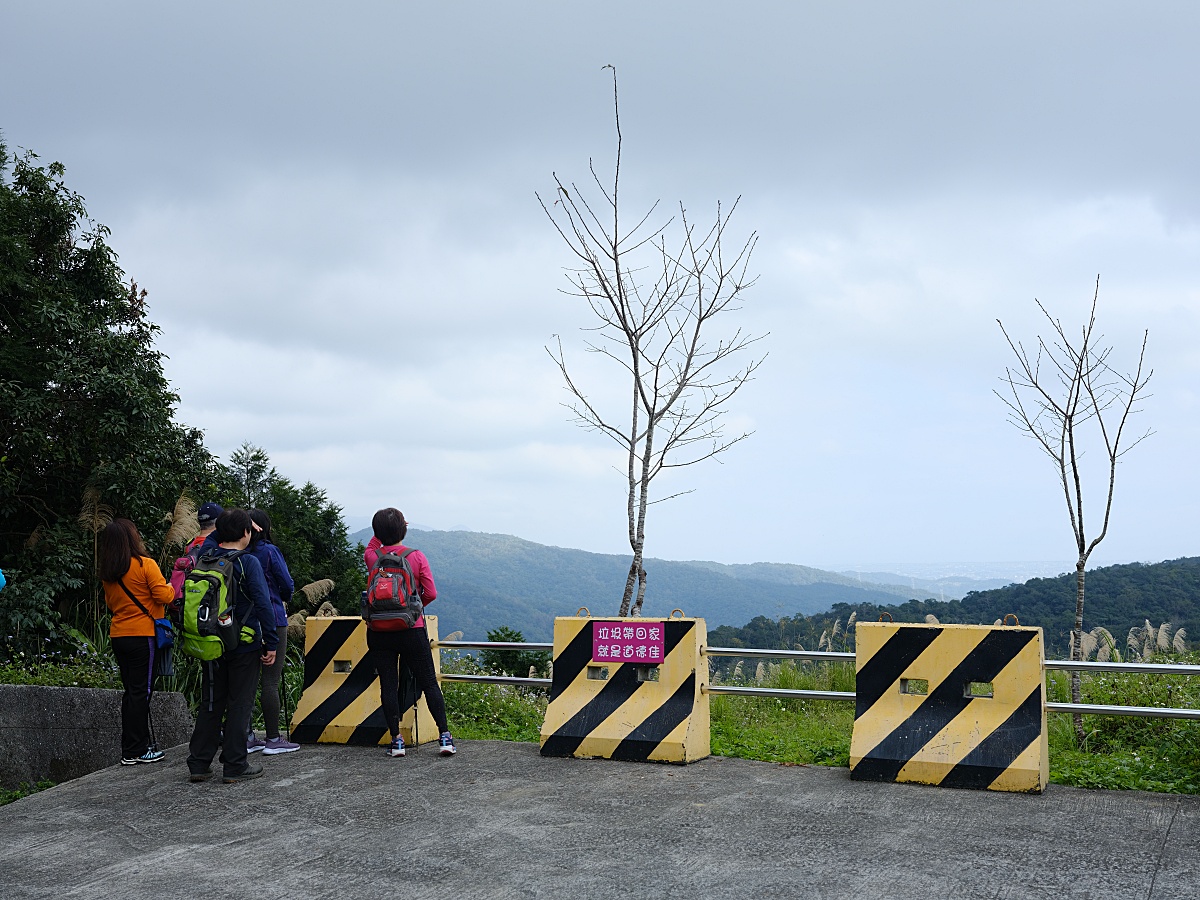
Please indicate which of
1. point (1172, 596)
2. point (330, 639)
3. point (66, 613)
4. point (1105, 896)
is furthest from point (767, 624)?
point (1105, 896)

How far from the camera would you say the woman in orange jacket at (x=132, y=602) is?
25.6 feet

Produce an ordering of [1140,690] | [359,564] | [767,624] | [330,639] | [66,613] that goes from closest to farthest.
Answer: [330,639] → [1140,690] → [66,613] → [767,624] → [359,564]

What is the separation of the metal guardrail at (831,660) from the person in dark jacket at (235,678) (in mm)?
1681

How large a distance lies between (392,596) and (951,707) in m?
3.97

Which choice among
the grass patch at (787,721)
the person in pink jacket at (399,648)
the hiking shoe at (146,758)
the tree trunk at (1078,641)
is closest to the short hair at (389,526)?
the person in pink jacket at (399,648)

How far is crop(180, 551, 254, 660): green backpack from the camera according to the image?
7223mm

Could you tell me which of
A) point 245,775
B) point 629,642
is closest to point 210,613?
point 245,775

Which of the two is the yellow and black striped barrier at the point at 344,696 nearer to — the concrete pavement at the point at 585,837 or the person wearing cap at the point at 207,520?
the concrete pavement at the point at 585,837

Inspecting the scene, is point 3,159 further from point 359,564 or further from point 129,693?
point 359,564

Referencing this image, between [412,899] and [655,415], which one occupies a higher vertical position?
[655,415]

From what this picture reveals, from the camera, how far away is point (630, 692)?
26.0 ft

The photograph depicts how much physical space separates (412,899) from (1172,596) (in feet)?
66.8

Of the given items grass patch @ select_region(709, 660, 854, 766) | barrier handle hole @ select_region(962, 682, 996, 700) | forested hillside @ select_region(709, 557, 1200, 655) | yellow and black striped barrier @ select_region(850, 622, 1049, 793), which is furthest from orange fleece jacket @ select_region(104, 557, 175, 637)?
forested hillside @ select_region(709, 557, 1200, 655)

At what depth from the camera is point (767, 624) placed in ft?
82.1
